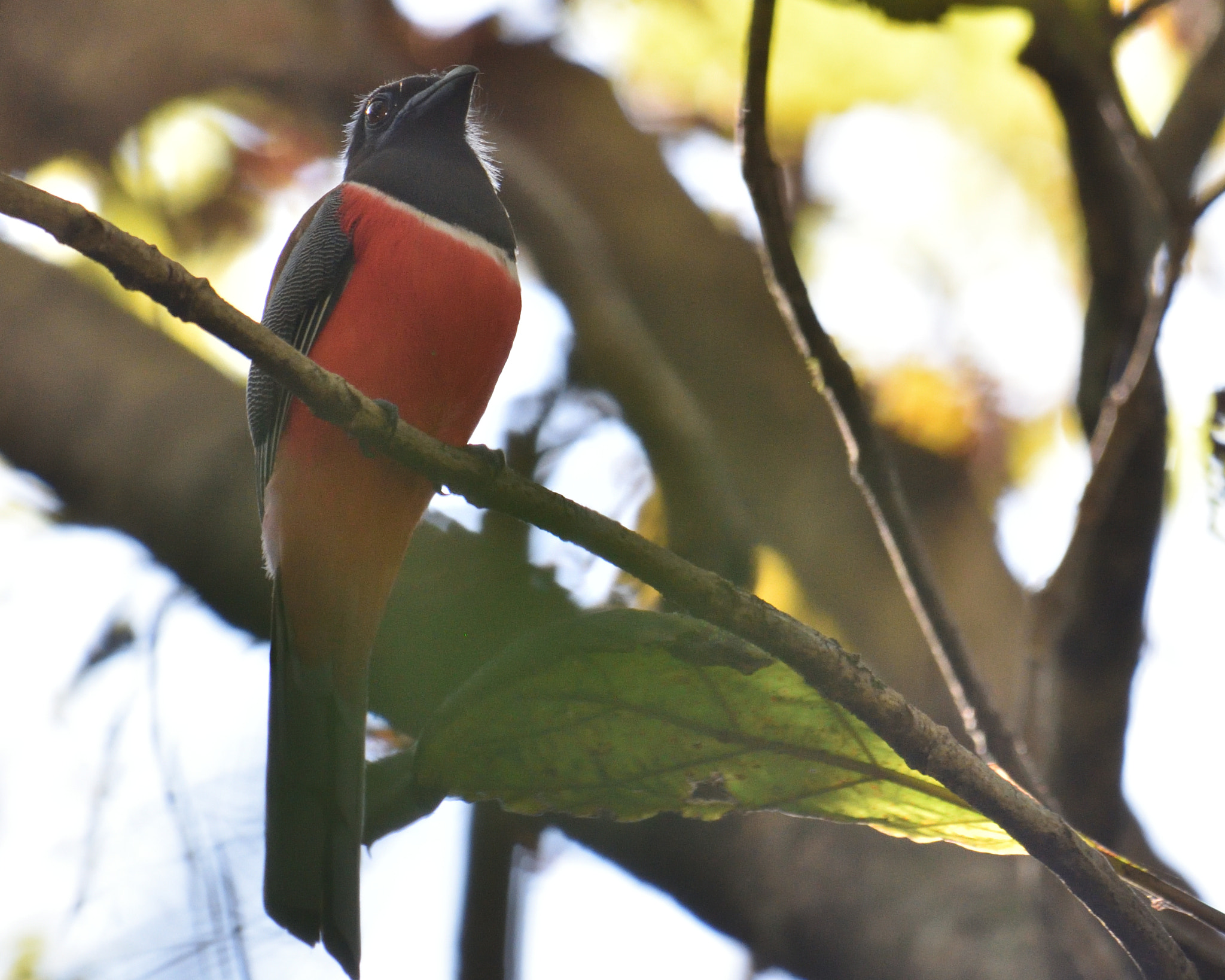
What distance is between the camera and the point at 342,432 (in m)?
2.84

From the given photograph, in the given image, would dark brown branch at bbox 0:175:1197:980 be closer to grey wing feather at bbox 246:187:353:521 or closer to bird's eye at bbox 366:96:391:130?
grey wing feather at bbox 246:187:353:521

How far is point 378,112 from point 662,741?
268 centimetres

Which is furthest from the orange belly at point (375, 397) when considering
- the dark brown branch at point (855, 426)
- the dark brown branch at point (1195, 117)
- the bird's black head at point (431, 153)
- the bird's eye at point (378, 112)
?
the dark brown branch at point (1195, 117)

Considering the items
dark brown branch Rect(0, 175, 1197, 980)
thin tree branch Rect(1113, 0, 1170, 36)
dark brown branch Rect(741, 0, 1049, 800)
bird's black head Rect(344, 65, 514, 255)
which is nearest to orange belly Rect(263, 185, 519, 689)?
bird's black head Rect(344, 65, 514, 255)

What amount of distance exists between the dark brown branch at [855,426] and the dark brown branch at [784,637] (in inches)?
28.6

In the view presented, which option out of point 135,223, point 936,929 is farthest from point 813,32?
point 936,929

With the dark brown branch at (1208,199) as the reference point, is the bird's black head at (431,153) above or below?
above

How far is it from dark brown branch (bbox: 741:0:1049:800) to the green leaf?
43cm

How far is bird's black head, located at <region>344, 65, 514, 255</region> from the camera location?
3.22 metres

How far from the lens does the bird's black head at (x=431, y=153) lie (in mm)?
3225

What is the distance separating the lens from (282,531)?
3104 millimetres

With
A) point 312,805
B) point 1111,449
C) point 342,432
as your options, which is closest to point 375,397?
point 342,432

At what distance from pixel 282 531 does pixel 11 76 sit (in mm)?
2833

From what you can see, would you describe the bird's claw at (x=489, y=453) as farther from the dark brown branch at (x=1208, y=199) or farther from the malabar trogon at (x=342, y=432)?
the dark brown branch at (x=1208, y=199)
